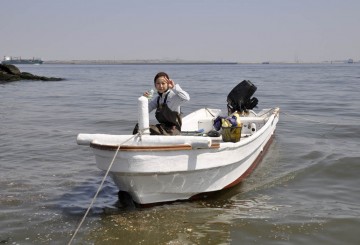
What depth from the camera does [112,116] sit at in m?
18.7

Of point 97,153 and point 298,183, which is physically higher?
point 97,153

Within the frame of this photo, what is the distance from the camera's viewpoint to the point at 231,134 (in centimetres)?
730

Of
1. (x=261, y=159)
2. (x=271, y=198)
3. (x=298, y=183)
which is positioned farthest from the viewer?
(x=261, y=159)

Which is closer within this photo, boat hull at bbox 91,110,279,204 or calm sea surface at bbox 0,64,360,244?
calm sea surface at bbox 0,64,360,244

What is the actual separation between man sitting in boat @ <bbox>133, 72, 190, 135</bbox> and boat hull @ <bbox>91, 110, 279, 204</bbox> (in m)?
0.90

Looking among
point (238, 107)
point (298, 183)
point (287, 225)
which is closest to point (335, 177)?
point (298, 183)

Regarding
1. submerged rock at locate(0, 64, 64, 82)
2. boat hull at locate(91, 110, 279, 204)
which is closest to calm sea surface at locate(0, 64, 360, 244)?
boat hull at locate(91, 110, 279, 204)

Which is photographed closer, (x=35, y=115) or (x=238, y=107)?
(x=238, y=107)

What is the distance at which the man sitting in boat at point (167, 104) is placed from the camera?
711 cm

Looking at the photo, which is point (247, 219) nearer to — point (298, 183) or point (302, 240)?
point (302, 240)

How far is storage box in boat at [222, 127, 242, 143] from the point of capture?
729cm

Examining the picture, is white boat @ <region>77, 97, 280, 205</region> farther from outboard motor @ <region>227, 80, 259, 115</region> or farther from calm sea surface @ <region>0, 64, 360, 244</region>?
outboard motor @ <region>227, 80, 259, 115</region>

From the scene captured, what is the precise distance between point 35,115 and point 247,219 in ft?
46.8

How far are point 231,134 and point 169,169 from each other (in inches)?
57.7
